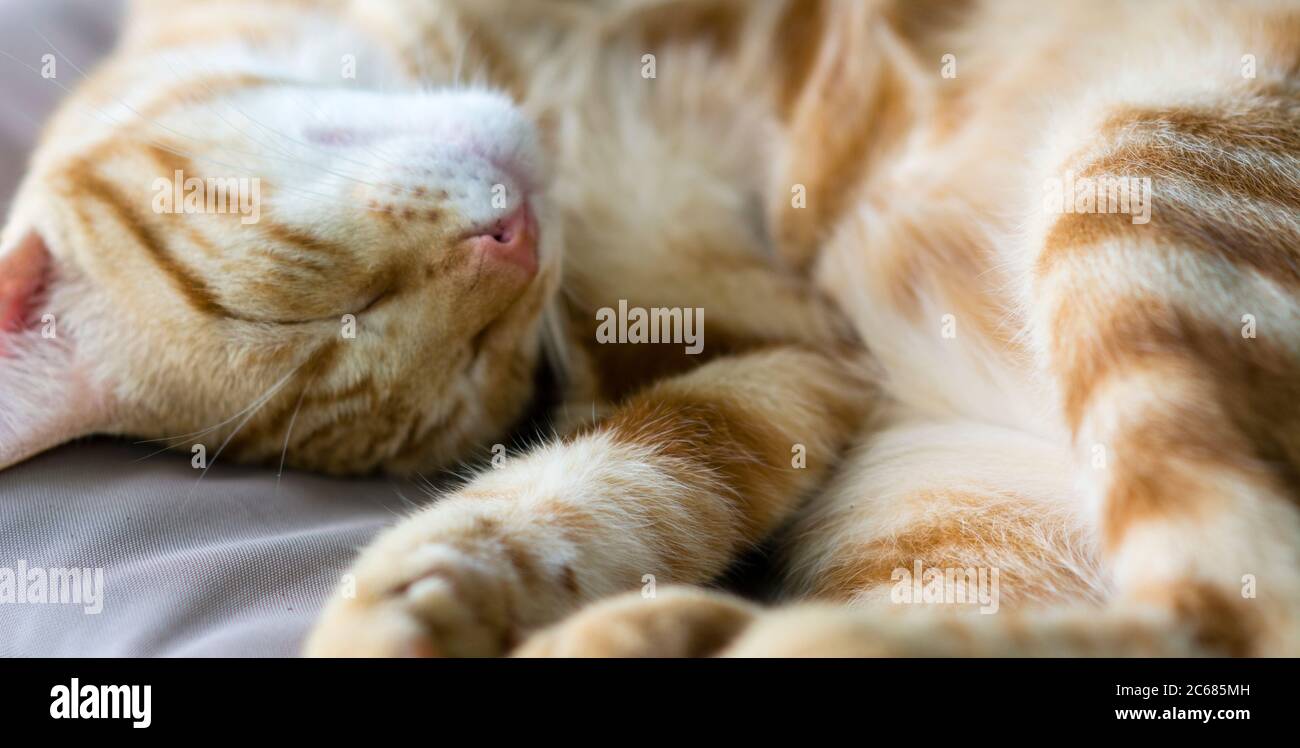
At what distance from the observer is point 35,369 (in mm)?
1037

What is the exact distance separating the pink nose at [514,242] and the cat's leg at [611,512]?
0.65 feet

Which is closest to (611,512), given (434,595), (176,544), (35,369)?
(434,595)

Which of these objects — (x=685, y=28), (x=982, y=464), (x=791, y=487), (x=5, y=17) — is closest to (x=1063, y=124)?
(x=982, y=464)

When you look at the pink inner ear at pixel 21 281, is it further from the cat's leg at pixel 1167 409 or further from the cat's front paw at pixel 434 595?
the cat's leg at pixel 1167 409

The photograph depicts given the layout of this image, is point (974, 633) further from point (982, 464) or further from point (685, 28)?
point (685, 28)

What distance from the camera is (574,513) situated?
2.95ft

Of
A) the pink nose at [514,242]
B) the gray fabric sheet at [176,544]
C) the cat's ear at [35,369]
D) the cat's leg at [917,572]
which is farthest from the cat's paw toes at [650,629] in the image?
the cat's ear at [35,369]

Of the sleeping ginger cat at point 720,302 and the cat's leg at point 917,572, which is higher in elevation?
the sleeping ginger cat at point 720,302

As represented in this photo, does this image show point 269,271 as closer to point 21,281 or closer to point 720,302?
point 21,281

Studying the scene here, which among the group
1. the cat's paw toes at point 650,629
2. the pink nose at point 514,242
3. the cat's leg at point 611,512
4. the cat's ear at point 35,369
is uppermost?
the pink nose at point 514,242

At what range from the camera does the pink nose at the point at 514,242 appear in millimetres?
1019

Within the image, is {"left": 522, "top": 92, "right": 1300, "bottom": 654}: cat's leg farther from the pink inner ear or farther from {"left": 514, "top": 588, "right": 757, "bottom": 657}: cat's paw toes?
the pink inner ear

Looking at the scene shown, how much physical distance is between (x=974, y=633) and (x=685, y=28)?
40.5 inches
